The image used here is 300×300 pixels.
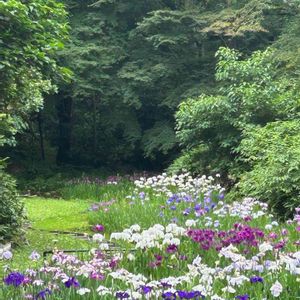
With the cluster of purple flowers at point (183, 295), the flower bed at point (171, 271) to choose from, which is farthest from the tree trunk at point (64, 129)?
Answer: the cluster of purple flowers at point (183, 295)

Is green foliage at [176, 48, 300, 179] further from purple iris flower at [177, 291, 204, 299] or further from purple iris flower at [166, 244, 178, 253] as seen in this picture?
purple iris flower at [177, 291, 204, 299]

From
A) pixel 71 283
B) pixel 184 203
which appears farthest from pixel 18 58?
pixel 71 283

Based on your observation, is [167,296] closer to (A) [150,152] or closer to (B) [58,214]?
(B) [58,214]

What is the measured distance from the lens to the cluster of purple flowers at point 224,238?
4414 millimetres

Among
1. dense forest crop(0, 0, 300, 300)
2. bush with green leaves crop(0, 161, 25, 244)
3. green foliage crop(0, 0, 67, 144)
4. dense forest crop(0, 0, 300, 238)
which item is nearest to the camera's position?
dense forest crop(0, 0, 300, 300)

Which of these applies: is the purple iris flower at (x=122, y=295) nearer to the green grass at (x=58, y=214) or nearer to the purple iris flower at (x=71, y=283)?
the purple iris flower at (x=71, y=283)

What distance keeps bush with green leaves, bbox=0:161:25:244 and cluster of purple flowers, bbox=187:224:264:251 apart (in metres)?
2.55

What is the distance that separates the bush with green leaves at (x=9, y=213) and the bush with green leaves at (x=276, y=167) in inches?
147

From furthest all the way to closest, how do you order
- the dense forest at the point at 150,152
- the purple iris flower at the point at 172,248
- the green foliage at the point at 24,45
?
the green foliage at the point at 24,45, the purple iris flower at the point at 172,248, the dense forest at the point at 150,152

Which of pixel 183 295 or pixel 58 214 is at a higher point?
pixel 183 295

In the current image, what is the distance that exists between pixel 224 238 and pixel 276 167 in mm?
3481

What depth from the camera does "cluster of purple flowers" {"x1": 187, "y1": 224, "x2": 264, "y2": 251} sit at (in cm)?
441

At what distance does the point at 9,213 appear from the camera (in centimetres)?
618

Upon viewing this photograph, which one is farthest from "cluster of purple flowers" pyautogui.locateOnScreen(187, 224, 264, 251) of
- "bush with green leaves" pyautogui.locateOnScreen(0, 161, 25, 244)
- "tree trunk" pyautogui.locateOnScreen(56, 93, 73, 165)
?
"tree trunk" pyautogui.locateOnScreen(56, 93, 73, 165)
